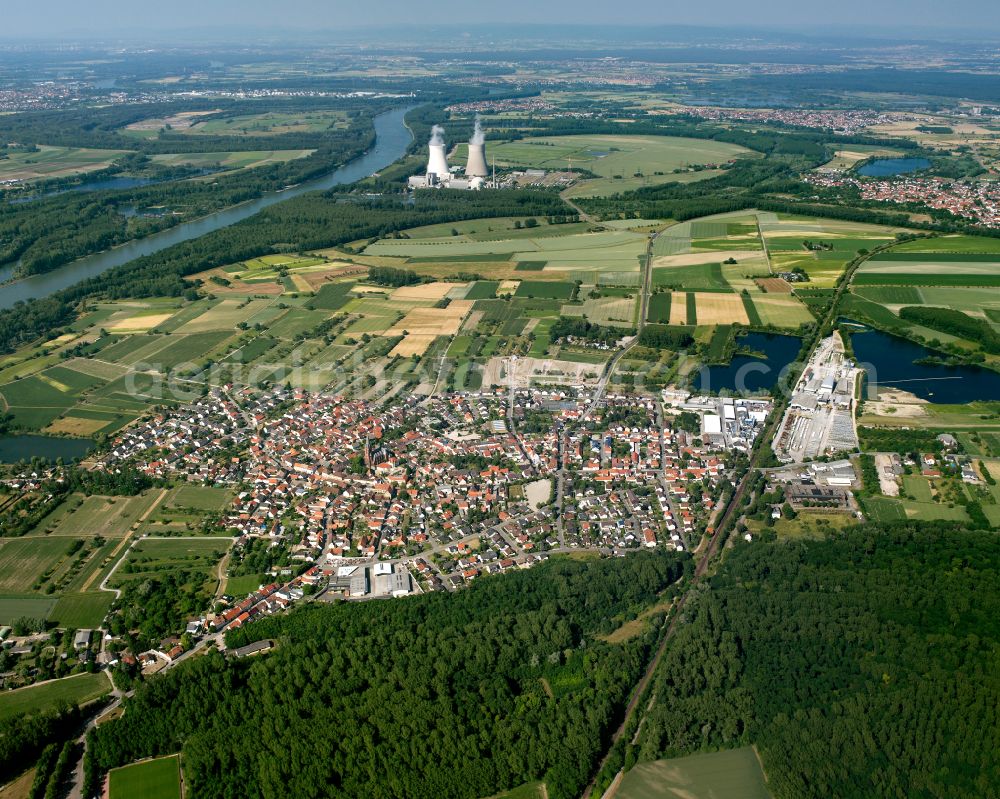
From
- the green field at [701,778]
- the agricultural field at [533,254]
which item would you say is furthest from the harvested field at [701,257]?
the green field at [701,778]

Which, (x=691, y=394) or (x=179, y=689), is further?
(x=691, y=394)

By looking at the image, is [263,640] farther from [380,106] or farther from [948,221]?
[380,106]

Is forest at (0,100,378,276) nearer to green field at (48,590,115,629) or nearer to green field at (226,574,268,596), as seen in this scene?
green field at (48,590,115,629)

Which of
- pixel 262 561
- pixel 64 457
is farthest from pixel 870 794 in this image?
pixel 64 457

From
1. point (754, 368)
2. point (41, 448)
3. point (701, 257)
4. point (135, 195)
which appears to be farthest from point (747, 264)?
point (135, 195)

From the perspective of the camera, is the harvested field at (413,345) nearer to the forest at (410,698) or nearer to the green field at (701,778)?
the forest at (410,698)
